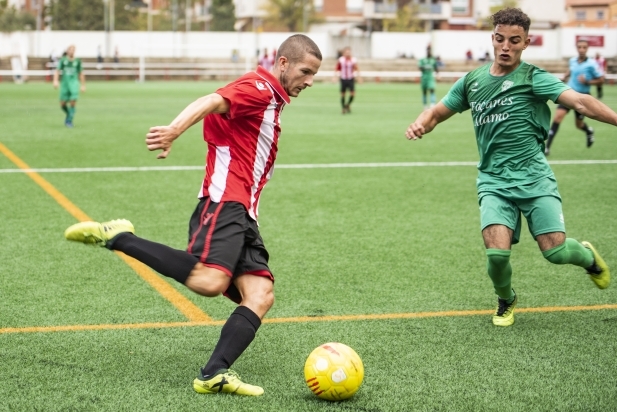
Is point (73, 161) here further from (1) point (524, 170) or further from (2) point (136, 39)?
(2) point (136, 39)

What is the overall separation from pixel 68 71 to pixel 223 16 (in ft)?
274

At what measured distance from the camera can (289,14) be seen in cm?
9200

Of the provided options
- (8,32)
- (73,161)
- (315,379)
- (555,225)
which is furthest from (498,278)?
(8,32)

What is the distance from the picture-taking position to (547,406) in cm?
438

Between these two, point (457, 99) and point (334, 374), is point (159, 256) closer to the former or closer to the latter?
point (334, 374)

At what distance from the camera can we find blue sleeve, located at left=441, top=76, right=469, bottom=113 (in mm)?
6043

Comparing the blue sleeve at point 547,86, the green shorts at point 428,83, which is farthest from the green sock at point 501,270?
the green shorts at point 428,83

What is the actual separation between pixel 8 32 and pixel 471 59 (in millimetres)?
42665

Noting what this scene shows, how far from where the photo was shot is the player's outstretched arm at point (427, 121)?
19.5 feet

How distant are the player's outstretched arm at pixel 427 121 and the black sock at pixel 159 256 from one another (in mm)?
2024

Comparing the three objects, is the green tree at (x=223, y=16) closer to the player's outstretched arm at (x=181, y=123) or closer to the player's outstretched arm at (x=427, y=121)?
the player's outstretched arm at (x=427, y=121)

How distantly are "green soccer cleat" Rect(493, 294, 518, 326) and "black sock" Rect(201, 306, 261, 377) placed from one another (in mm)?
2046

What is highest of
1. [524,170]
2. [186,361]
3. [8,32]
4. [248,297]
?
[8,32]

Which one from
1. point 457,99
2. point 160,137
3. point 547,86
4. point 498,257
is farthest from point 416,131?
point 160,137
